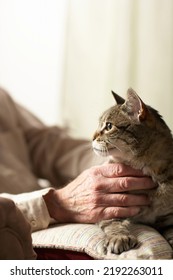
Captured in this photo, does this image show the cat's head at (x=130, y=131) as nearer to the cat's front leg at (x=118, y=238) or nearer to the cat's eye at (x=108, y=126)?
the cat's eye at (x=108, y=126)

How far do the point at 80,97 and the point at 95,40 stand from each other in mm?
288

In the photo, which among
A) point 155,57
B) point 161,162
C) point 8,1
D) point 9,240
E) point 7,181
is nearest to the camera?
point 9,240

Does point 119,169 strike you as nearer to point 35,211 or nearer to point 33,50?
point 35,211

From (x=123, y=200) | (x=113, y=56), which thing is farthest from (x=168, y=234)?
(x=113, y=56)

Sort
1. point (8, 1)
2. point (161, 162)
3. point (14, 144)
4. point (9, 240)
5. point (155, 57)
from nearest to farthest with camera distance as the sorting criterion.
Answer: point (9, 240), point (161, 162), point (14, 144), point (155, 57), point (8, 1)

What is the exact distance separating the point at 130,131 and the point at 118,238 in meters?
0.24

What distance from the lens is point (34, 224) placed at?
1123 mm

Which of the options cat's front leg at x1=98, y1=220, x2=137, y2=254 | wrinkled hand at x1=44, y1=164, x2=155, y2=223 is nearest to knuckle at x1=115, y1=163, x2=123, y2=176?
wrinkled hand at x1=44, y1=164, x2=155, y2=223

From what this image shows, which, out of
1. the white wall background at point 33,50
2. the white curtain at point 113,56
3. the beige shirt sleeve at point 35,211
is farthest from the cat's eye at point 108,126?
the white wall background at point 33,50

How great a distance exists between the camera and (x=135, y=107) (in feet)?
3.34

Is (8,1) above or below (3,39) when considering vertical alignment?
above

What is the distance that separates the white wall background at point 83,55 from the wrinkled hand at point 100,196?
104cm
